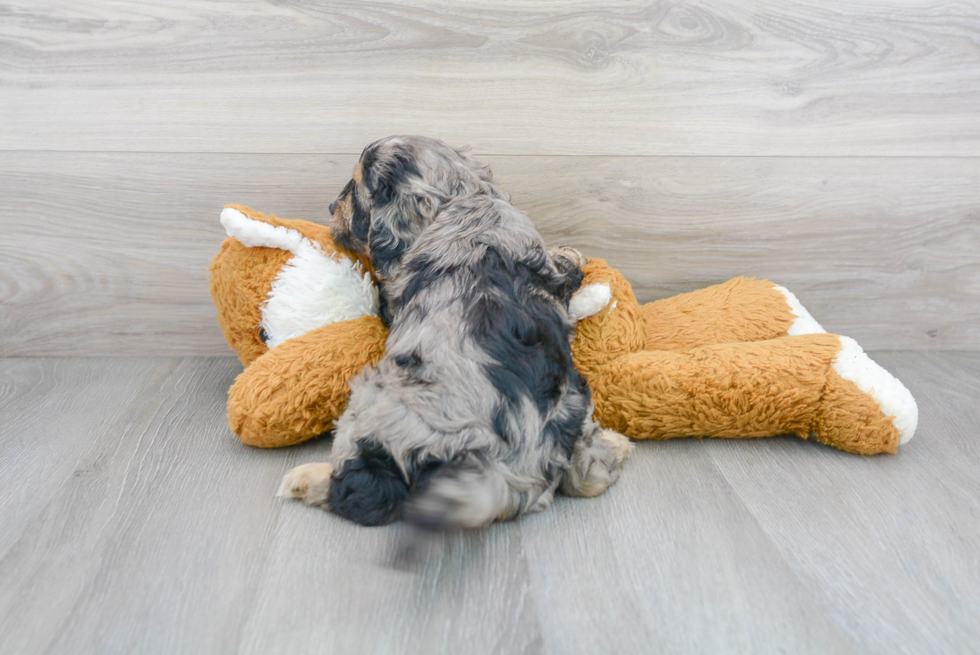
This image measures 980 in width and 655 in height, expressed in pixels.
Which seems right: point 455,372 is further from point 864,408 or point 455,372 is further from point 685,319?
point 864,408

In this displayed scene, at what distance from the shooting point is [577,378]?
5.42 ft

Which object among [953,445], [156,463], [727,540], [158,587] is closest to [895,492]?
[953,445]

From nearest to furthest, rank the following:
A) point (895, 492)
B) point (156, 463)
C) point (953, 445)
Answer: point (895, 492) < point (156, 463) < point (953, 445)

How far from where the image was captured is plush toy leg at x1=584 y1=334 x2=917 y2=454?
1.77 metres

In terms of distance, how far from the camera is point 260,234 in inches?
74.6

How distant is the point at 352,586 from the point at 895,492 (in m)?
1.32

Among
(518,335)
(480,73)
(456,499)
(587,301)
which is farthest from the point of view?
(480,73)

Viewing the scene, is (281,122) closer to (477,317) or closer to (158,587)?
(477,317)

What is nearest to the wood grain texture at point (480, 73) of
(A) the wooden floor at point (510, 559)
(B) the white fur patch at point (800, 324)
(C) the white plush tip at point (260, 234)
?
(C) the white plush tip at point (260, 234)

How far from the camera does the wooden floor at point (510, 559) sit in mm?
1181

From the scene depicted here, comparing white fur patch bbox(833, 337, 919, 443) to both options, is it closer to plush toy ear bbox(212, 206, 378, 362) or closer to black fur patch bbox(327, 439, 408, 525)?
black fur patch bbox(327, 439, 408, 525)

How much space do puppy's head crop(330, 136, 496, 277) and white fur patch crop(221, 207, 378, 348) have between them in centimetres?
16

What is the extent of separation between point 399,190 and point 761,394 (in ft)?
3.65

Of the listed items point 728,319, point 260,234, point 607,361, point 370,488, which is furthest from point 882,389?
point 260,234
